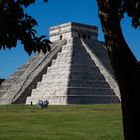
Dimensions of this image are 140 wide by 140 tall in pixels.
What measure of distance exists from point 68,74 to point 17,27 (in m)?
52.5

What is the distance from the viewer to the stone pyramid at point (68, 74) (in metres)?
A: 57.9

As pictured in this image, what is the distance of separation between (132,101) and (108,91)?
5276 centimetres

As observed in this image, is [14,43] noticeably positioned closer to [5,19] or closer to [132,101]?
[5,19]

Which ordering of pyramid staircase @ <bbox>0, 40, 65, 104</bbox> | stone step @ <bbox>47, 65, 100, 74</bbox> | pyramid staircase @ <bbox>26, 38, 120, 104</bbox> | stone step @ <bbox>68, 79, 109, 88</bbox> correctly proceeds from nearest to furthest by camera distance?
pyramid staircase @ <bbox>26, 38, 120, 104</bbox> < stone step @ <bbox>68, 79, 109, 88</bbox> < stone step @ <bbox>47, 65, 100, 74</bbox> < pyramid staircase @ <bbox>0, 40, 65, 104</bbox>

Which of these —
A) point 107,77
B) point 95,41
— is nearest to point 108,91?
point 107,77

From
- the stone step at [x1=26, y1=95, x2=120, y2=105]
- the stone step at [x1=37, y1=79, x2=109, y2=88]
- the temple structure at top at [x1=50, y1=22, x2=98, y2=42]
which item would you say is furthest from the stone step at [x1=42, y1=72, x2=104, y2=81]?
the temple structure at top at [x1=50, y1=22, x2=98, y2=42]

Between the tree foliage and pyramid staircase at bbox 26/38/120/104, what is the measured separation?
48380 millimetres

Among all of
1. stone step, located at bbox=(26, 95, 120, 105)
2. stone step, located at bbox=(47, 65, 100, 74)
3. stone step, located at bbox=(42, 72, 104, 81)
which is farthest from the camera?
stone step, located at bbox=(47, 65, 100, 74)

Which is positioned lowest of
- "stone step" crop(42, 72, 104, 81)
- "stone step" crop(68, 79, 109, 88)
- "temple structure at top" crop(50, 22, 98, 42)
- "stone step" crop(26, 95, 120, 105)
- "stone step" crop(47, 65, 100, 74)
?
"stone step" crop(26, 95, 120, 105)

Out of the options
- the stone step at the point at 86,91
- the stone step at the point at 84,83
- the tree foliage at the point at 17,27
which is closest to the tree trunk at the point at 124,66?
the tree foliage at the point at 17,27

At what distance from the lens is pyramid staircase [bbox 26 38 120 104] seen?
57.1 m

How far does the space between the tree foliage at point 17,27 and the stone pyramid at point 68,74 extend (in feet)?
158

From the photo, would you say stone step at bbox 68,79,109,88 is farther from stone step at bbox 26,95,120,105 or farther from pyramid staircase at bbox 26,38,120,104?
stone step at bbox 26,95,120,105

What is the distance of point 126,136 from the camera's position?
783 cm
